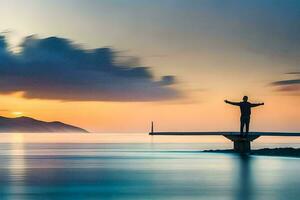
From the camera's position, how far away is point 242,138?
63375 mm

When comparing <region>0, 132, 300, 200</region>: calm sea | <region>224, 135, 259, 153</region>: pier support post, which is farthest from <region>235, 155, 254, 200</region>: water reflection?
<region>224, 135, 259, 153</region>: pier support post

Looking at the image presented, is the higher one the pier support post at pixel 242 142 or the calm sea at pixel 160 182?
the pier support post at pixel 242 142

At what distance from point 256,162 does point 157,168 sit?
777cm

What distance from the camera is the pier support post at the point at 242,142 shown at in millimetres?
63031

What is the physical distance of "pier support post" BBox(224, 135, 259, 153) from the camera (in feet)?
207


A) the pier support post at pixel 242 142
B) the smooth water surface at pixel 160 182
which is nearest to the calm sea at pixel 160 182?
the smooth water surface at pixel 160 182

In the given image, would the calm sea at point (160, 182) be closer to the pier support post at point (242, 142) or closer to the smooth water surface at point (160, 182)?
the smooth water surface at point (160, 182)

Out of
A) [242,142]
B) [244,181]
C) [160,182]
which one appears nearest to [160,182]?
[160,182]

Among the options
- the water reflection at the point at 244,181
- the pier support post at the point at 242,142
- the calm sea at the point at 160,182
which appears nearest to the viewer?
the water reflection at the point at 244,181

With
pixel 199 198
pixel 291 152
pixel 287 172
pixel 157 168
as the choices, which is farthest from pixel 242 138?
pixel 199 198

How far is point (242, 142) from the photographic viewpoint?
6538cm

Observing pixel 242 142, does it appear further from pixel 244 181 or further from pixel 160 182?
pixel 160 182

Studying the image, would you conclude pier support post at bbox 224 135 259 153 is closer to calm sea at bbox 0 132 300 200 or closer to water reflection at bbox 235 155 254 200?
water reflection at bbox 235 155 254 200

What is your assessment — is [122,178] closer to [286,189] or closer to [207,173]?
[207,173]
